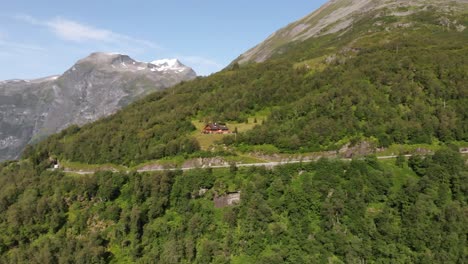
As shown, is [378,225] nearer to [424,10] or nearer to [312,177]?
[312,177]

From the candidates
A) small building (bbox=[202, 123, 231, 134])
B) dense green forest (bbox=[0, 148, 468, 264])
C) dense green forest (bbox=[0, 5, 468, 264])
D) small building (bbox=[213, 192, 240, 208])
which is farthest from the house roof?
small building (bbox=[213, 192, 240, 208])

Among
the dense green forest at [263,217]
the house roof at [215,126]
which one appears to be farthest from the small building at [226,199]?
the house roof at [215,126]

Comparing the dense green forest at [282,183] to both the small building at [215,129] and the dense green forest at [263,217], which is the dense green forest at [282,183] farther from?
the small building at [215,129]

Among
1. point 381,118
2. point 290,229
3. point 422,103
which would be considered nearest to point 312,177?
point 290,229

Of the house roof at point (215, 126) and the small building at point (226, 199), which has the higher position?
the house roof at point (215, 126)

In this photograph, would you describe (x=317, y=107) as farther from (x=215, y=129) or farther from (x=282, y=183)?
(x=282, y=183)

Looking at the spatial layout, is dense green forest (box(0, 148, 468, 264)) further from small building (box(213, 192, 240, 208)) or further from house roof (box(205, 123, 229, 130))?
house roof (box(205, 123, 229, 130))
